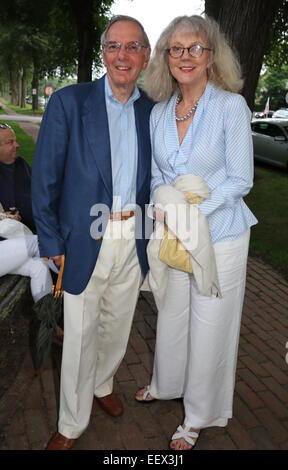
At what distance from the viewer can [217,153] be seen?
2.17 m

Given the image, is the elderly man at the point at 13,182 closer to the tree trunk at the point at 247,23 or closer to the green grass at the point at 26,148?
the tree trunk at the point at 247,23

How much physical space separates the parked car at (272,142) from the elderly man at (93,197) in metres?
11.1

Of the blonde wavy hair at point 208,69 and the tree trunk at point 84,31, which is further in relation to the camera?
the tree trunk at point 84,31

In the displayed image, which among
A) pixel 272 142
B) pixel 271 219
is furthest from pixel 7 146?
pixel 272 142

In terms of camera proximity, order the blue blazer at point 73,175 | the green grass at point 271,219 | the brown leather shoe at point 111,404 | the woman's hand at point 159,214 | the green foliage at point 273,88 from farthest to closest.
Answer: the green foliage at point 273,88 < the green grass at point 271,219 < the brown leather shoe at point 111,404 < the woman's hand at point 159,214 < the blue blazer at point 73,175

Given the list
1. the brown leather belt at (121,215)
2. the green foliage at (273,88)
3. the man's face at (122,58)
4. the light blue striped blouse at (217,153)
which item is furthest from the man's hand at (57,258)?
the green foliage at (273,88)

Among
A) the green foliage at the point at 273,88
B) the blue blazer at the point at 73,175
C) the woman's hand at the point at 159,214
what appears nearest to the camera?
the blue blazer at the point at 73,175

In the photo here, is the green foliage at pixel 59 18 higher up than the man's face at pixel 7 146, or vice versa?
the green foliage at pixel 59 18

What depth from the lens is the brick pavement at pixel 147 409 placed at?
2627 mm

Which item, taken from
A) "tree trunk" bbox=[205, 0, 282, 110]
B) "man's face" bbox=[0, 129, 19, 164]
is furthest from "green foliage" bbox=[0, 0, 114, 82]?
"man's face" bbox=[0, 129, 19, 164]

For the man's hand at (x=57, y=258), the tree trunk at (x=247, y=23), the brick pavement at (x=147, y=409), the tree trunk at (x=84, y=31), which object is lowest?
the brick pavement at (x=147, y=409)

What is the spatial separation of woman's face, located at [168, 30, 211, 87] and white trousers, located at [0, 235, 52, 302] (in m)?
1.83

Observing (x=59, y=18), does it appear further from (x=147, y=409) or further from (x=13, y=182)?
(x=147, y=409)

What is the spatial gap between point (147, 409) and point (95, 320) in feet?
2.94
